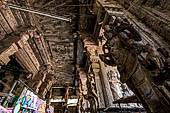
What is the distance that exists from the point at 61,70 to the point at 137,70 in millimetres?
9062

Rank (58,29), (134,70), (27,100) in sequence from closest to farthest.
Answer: (134,70) → (27,100) → (58,29)

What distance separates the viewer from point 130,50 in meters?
1.63

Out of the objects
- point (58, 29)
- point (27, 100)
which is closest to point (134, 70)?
point (27, 100)

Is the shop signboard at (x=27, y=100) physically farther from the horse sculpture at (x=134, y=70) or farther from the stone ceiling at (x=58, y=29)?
the stone ceiling at (x=58, y=29)

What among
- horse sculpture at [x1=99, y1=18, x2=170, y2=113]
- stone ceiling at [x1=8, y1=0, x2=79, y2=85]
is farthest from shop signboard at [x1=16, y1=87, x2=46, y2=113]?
stone ceiling at [x1=8, y1=0, x2=79, y2=85]

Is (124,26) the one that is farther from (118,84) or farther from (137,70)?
(118,84)

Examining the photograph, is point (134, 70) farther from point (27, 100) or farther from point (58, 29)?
point (58, 29)

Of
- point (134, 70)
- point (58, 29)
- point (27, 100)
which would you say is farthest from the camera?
point (58, 29)

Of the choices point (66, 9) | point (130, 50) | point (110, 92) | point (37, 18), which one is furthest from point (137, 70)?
point (37, 18)

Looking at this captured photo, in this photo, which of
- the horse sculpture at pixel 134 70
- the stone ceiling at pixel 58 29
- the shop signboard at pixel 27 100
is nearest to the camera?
the horse sculpture at pixel 134 70

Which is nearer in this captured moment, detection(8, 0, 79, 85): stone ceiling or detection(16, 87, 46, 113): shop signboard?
detection(16, 87, 46, 113): shop signboard

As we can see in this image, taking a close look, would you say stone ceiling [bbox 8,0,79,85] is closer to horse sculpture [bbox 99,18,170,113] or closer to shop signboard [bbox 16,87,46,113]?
horse sculpture [bbox 99,18,170,113]

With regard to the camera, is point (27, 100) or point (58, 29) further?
point (58, 29)

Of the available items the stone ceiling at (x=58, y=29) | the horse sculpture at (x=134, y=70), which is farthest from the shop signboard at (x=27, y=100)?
the stone ceiling at (x=58, y=29)
